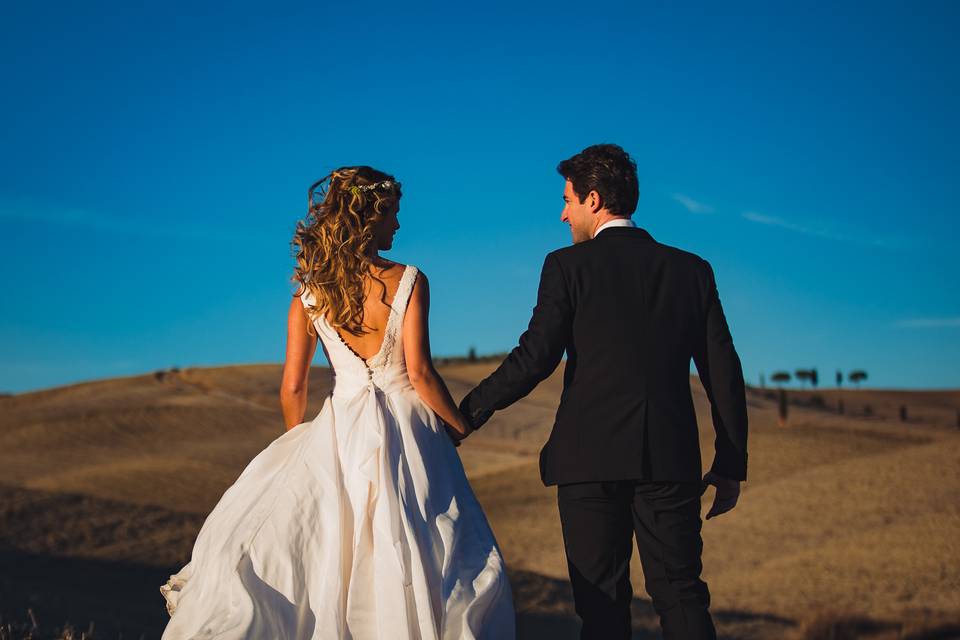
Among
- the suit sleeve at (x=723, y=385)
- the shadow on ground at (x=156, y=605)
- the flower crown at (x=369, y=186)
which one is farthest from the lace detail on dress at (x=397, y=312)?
the shadow on ground at (x=156, y=605)

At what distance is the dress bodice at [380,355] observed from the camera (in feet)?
15.0

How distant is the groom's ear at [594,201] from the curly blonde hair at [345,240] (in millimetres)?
972

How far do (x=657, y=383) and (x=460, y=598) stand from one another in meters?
1.24

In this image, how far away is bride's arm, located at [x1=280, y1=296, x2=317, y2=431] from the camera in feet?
15.7

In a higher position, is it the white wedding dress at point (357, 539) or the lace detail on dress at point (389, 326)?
the lace detail on dress at point (389, 326)

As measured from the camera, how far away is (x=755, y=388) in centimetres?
6581

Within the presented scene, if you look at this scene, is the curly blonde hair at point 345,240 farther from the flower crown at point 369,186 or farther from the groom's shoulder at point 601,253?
the groom's shoulder at point 601,253

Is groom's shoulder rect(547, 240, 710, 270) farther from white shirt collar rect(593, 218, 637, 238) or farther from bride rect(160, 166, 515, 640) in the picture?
bride rect(160, 166, 515, 640)

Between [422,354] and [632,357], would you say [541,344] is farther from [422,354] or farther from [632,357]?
[422,354]

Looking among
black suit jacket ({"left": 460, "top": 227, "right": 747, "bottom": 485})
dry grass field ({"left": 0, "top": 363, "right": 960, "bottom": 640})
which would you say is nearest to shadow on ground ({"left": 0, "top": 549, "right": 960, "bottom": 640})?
dry grass field ({"left": 0, "top": 363, "right": 960, "bottom": 640})

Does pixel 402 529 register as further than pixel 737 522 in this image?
No

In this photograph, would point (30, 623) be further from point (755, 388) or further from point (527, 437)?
point (755, 388)

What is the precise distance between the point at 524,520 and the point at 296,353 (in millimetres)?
17056

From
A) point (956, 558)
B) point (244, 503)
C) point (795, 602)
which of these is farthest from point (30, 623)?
point (956, 558)
